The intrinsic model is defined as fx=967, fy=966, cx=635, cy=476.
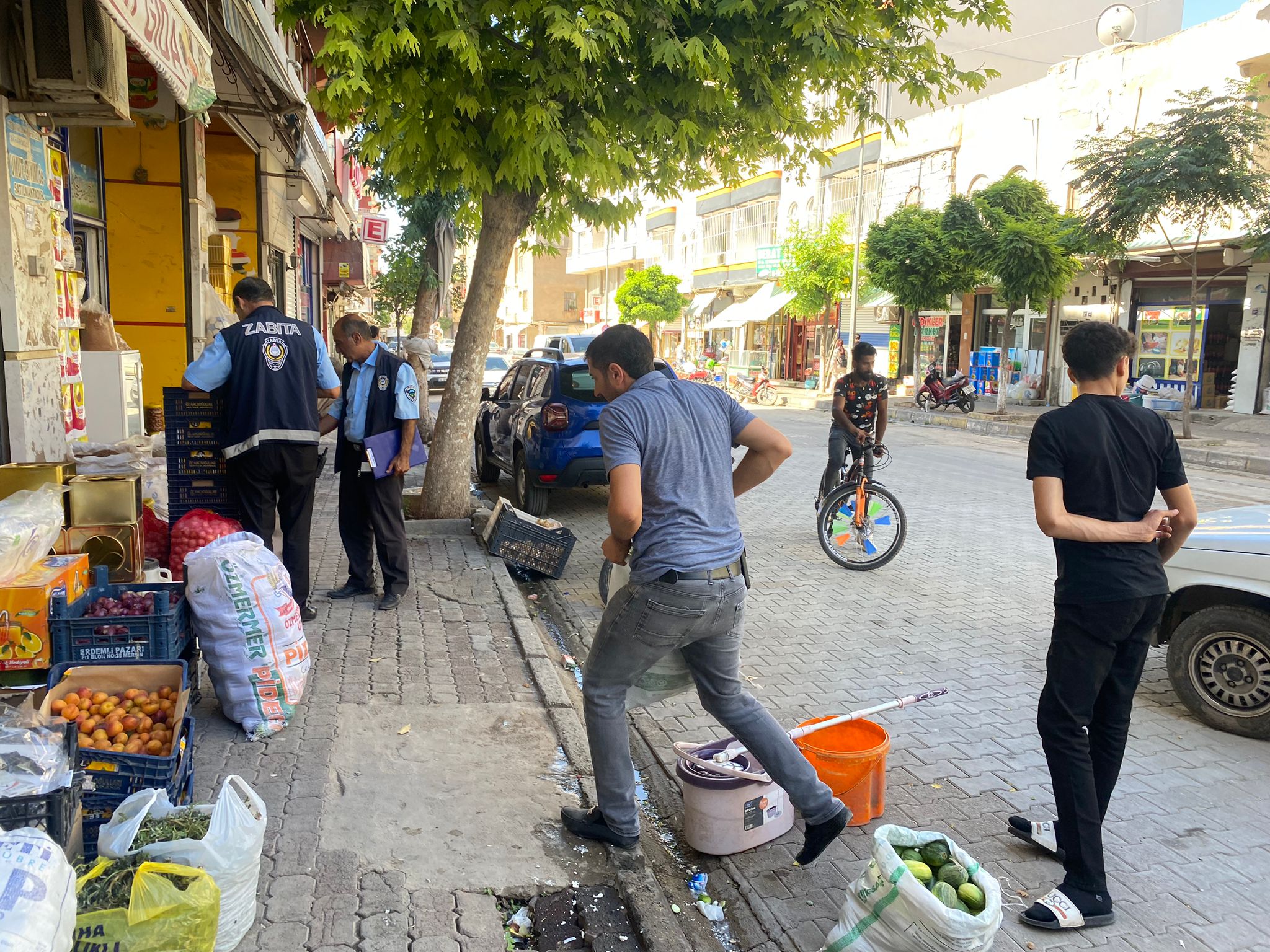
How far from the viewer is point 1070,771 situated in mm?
3287

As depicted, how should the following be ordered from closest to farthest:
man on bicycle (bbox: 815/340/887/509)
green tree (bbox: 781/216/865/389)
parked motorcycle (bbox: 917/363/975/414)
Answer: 1. man on bicycle (bbox: 815/340/887/509)
2. parked motorcycle (bbox: 917/363/975/414)
3. green tree (bbox: 781/216/865/389)

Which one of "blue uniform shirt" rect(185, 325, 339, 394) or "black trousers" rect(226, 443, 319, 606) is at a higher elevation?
"blue uniform shirt" rect(185, 325, 339, 394)

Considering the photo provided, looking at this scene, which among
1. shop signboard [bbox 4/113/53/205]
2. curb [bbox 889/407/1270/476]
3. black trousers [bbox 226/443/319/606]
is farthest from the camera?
curb [bbox 889/407/1270/476]

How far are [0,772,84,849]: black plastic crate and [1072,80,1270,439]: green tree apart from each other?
740 inches

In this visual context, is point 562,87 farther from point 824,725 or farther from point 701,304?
point 701,304

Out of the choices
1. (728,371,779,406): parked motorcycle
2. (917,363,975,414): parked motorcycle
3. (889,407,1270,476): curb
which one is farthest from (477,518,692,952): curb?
(728,371,779,406): parked motorcycle

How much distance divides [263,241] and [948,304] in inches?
750

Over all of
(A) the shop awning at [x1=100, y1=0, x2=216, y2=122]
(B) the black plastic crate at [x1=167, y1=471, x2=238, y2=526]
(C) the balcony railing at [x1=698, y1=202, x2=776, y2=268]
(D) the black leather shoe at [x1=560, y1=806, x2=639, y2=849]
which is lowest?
(D) the black leather shoe at [x1=560, y1=806, x2=639, y2=849]

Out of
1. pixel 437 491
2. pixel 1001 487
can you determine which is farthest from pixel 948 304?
pixel 437 491

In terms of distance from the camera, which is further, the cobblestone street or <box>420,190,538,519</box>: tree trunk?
<box>420,190,538,519</box>: tree trunk

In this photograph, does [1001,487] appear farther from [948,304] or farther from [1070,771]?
[948,304]

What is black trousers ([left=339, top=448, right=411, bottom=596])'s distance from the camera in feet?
21.3

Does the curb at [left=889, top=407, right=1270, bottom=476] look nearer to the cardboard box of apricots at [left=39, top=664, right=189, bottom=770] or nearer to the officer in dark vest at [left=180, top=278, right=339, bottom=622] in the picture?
the officer in dark vest at [left=180, top=278, right=339, bottom=622]

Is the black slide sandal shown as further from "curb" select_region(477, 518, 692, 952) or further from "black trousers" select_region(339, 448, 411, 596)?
"black trousers" select_region(339, 448, 411, 596)
